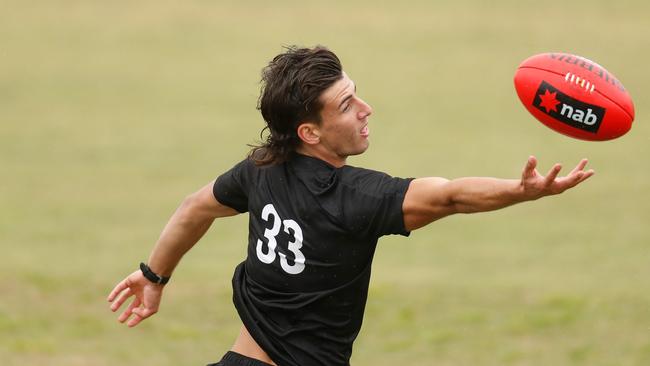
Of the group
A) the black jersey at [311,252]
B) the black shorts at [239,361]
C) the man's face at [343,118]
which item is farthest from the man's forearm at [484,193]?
the black shorts at [239,361]

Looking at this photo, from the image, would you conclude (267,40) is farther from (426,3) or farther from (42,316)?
(42,316)

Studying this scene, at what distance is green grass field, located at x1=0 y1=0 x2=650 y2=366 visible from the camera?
41.4 feet

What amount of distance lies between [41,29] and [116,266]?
18931mm

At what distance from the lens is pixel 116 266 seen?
16156 mm

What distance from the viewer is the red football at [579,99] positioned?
616cm

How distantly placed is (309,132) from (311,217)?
43 cm

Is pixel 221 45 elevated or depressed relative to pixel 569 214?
elevated

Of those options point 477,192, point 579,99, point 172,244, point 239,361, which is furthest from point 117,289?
point 579,99

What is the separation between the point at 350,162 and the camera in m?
21.5

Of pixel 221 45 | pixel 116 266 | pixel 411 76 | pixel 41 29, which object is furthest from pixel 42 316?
pixel 41 29

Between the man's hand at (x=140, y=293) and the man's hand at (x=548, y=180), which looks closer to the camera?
the man's hand at (x=548, y=180)

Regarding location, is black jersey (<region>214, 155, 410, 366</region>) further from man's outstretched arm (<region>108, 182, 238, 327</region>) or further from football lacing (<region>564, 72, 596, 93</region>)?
A: football lacing (<region>564, 72, 596, 93</region>)

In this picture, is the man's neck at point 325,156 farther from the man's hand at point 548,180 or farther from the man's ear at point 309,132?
the man's hand at point 548,180

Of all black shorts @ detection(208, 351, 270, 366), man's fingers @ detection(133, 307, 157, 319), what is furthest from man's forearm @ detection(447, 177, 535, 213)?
man's fingers @ detection(133, 307, 157, 319)
